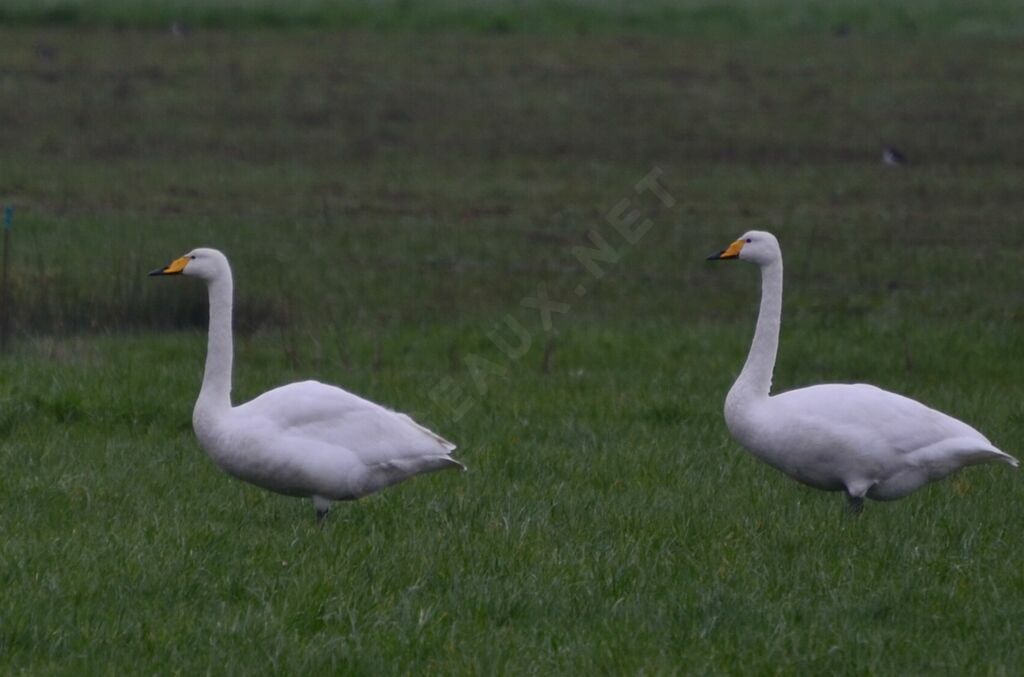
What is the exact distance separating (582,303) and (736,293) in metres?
1.57

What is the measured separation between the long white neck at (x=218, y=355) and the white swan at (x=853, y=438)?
230 centimetres

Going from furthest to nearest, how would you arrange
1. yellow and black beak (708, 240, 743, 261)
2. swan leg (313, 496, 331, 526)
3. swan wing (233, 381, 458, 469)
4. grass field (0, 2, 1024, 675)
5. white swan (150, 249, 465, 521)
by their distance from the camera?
yellow and black beak (708, 240, 743, 261), swan leg (313, 496, 331, 526), swan wing (233, 381, 458, 469), white swan (150, 249, 465, 521), grass field (0, 2, 1024, 675)

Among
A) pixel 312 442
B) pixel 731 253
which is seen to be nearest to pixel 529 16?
pixel 731 253

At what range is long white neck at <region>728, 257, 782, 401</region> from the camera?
26.0 ft

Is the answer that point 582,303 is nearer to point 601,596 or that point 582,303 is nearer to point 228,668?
point 601,596

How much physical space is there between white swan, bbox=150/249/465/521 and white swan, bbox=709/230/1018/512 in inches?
55.2

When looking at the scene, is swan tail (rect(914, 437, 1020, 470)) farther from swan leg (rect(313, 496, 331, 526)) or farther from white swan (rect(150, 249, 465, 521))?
swan leg (rect(313, 496, 331, 526))

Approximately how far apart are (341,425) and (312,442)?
0.20m

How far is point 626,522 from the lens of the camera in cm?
733

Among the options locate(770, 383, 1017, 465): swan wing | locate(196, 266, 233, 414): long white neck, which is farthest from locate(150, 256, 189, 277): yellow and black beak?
locate(770, 383, 1017, 465): swan wing

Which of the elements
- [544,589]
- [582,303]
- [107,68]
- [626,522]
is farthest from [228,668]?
[107,68]

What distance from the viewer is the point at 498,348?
1326cm

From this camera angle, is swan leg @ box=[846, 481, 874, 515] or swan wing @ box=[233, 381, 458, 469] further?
swan leg @ box=[846, 481, 874, 515]

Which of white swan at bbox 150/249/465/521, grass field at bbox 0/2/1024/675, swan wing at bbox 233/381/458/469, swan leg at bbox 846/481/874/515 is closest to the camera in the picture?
grass field at bbox 0/2/1024/675
